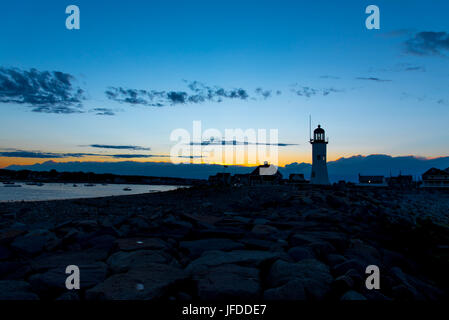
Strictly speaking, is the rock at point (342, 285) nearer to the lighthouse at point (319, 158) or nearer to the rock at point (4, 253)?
the rock at point (4, 253)

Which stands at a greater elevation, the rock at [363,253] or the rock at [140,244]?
the rock at [140,244]

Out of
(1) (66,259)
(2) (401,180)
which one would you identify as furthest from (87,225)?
(2) (401,180)

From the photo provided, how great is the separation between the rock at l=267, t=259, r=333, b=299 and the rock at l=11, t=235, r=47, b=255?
376 cm

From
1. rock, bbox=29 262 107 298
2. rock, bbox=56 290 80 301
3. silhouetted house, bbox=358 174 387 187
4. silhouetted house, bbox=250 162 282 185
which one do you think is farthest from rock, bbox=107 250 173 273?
silhouetted house, bbox=358 174 387 187

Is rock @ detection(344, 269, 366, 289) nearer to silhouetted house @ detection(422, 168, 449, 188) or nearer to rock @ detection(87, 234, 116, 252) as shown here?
rock @ detection(87, 234, 116, 252)

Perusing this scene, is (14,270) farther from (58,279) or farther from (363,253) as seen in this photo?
(363,253)

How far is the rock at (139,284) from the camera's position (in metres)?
3.29

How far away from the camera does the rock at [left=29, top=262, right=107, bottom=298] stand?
3562 millimetres

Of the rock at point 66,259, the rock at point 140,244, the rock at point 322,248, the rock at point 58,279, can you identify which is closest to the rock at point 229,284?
the rock at point 58,279

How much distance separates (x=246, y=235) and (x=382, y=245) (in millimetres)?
3060

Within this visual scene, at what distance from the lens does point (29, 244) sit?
523cm

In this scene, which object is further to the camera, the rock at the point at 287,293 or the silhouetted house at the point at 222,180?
the silhouetted house at the point at 222,180

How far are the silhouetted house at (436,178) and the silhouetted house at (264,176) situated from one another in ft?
113
